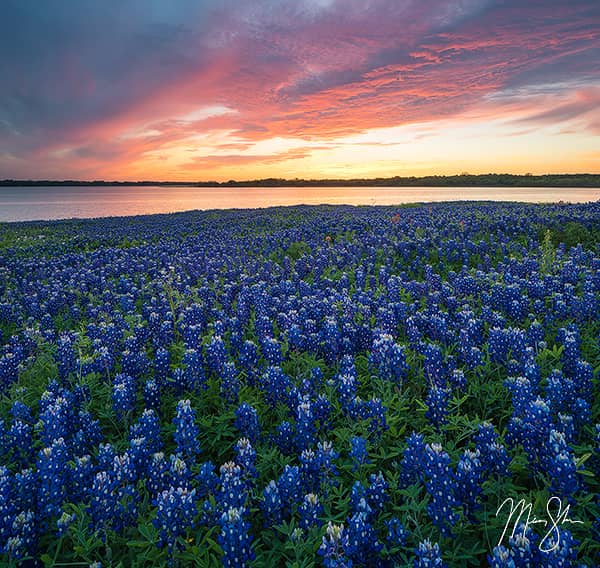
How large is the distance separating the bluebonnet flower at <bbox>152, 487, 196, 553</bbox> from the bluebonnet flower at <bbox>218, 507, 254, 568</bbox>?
11.8 inches

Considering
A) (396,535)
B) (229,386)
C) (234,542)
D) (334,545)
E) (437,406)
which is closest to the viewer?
(334,545)

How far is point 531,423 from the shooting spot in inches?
107

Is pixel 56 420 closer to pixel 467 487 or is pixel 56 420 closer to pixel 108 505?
pixel 108 505

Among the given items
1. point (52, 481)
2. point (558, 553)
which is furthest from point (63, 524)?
point (558, 553)

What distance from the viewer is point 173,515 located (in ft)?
7.50

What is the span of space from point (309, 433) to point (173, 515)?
1.09m

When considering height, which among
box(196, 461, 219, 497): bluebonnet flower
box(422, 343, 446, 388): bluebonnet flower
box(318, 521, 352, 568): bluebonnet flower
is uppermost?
box(422, 343, 446, 388): bluebonnet flower

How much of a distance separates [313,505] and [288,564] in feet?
1.06

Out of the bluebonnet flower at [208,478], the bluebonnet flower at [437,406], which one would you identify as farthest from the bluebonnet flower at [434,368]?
the bluebonnet flower at [208,478]

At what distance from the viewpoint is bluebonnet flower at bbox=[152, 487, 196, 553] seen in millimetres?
2270

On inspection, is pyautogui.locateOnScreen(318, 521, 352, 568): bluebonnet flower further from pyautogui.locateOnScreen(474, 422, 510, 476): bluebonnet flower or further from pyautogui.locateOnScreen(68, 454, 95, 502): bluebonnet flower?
pyautogui.locateOnScreen(68, 454, 95, 502): bluebonnet flower

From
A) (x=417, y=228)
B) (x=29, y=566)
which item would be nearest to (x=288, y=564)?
(x=29, y=566)

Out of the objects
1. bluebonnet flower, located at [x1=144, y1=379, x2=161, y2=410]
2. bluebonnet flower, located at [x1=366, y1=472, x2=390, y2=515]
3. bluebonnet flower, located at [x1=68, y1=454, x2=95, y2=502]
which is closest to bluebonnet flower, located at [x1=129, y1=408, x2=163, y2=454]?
bluebonnet flower, located at [x1=68, y1=454, x2=95, y2=502]
